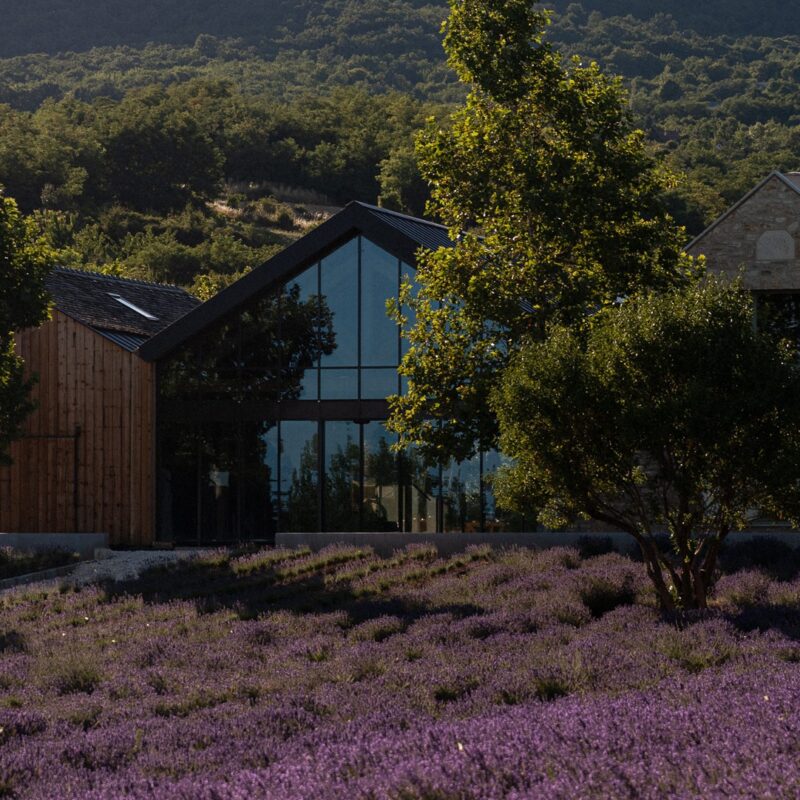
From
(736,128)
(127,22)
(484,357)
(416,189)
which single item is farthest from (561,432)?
(127,22)

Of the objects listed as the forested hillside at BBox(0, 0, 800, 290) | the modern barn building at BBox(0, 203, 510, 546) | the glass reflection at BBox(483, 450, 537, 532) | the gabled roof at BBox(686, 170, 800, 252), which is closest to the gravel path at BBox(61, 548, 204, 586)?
the modern barn building at BBox(0, 203, 510, 546)

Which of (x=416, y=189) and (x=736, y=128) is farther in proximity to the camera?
(x=736, y=128)

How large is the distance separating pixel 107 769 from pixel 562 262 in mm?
11771

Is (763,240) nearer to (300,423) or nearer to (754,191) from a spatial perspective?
(754,191)

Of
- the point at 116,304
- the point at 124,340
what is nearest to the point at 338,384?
the point at 124,340

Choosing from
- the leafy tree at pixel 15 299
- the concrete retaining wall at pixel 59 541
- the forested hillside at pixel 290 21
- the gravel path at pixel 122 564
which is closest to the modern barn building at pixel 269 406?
the gravel path at pixel 122 564

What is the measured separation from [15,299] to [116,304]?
735 centimetres

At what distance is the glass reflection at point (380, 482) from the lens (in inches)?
1022

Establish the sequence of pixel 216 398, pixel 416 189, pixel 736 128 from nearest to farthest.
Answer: pixel 216 398 → pixel 416 189 → pixel 736 128

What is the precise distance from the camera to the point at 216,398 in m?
27.1

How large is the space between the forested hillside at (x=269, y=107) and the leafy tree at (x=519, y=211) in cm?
328

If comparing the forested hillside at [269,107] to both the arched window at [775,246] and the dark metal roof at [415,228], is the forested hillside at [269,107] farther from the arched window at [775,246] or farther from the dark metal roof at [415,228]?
the dark metal roof at [415,228]

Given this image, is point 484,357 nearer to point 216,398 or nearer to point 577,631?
point 577,631

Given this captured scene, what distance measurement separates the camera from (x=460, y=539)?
73.6ft
